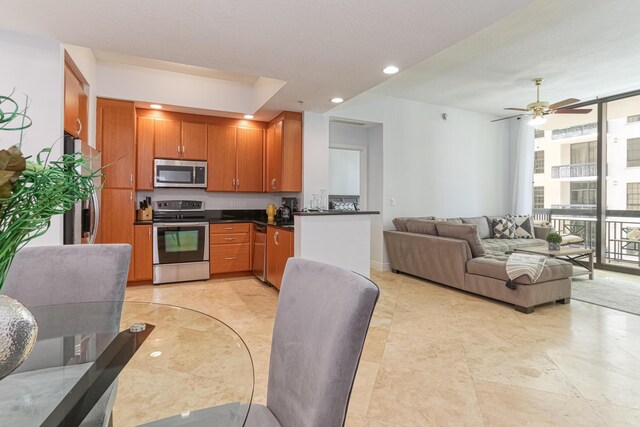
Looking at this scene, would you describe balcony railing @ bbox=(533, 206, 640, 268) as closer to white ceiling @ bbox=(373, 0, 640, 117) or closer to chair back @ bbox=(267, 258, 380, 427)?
white ceiling @ bbox=(373, 0, 640, 117)

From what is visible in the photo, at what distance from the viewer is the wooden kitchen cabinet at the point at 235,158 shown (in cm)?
479

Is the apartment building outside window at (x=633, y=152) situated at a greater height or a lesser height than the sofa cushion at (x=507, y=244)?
greater

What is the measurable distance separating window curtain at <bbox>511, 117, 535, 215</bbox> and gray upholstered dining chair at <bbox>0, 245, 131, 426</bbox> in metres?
6.59

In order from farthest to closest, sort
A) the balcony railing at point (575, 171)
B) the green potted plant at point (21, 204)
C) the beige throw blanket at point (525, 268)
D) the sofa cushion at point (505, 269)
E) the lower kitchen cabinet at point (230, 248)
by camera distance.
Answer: the balcony railing at point (575, 171) → the lower kitchen cabinet at point (230, 248) → the sofa cushion at point (505, 269) → the beige throw blanket at point (525, 268) → the green potted plant at point (21, 204)

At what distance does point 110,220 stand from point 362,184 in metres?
3.70

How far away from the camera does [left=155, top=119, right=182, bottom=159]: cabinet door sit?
447cm

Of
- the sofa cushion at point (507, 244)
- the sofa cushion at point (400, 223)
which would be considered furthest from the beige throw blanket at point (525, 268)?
the sofa cushion at point (400, 223)

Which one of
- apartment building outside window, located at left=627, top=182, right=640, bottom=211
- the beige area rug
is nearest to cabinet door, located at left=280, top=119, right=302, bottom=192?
the beige area rug

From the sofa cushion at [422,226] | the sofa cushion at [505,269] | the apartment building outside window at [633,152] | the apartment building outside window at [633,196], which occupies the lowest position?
the sofa cushion at [505,269]

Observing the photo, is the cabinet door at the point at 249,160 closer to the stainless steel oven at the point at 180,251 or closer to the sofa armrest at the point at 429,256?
the stainless steel oven at the point at 180,251

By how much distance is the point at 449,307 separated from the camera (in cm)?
356

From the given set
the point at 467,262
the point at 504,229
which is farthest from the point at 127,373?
the point at 504,229

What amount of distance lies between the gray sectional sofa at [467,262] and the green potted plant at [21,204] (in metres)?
3.73

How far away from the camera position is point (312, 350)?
99 centimetres
